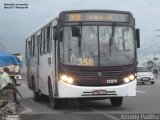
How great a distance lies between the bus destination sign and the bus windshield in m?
0.28

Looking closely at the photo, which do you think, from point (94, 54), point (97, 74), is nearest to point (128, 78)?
point (97, 74)

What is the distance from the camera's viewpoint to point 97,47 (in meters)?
19.1

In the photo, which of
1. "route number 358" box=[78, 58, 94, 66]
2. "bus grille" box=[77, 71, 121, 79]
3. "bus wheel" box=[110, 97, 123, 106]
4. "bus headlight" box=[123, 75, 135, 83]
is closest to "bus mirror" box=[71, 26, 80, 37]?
"route number 358" box=[78, 58, 94, 66]

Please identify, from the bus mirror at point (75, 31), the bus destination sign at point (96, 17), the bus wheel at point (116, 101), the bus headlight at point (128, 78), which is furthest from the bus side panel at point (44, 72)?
Answer: the bus headlight at point (128, 78)

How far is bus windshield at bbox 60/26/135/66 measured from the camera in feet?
62.1

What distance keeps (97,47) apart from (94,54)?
268mm

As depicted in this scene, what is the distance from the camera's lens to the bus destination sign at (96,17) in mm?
19203

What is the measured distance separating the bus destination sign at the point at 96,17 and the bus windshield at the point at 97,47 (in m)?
0.28

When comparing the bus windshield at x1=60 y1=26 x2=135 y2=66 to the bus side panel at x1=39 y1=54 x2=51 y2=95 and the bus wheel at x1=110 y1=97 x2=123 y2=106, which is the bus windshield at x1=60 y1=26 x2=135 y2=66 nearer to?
the bus side panel at x1=39 y1=54 x2=51 y2=95

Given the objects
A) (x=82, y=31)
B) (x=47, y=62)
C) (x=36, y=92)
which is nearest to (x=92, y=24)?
(x=82, y=31)

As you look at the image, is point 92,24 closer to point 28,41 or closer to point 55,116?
point 55,116

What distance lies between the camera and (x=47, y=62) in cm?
2130

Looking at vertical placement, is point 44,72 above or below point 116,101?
above

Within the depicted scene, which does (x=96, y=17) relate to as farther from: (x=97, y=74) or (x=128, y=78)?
(x=128, y=78)
